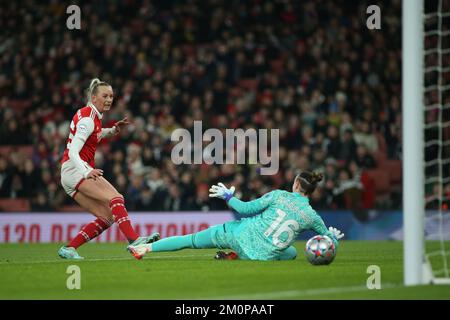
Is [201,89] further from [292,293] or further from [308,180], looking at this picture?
[292,293]

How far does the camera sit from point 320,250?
1012 centimetres

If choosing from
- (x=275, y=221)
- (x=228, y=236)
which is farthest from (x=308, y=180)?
(x=228, y=236)

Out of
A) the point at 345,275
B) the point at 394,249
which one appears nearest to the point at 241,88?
the point at 394,249

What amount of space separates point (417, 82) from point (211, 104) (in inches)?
529

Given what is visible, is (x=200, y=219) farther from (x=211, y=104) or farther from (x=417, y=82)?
(x=417, y=82)

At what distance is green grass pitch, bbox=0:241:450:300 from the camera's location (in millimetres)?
7770

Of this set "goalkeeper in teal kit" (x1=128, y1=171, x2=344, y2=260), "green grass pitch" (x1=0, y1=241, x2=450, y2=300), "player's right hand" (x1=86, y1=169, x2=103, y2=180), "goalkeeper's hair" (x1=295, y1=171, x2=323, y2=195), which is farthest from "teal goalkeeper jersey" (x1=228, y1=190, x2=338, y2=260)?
"player's right hand" (x1=86, y1=169, x2=103, y2=180)

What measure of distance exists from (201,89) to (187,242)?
12074 mm

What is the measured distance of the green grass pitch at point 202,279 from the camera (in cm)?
777

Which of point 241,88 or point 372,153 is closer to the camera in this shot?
point 372,153

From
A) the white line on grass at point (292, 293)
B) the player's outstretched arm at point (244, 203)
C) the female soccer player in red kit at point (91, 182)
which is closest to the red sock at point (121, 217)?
the female soccer player in red kit at point (91, 182)

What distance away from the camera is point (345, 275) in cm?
927

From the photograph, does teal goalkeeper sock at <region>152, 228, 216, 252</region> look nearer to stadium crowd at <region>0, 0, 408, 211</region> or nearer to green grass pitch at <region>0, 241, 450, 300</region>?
green grass pitch at <region>0, 241, 450, 300</region>

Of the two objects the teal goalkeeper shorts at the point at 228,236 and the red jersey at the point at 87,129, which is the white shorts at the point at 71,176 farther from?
the teal goalkeeper shorts at the point at 228,236
